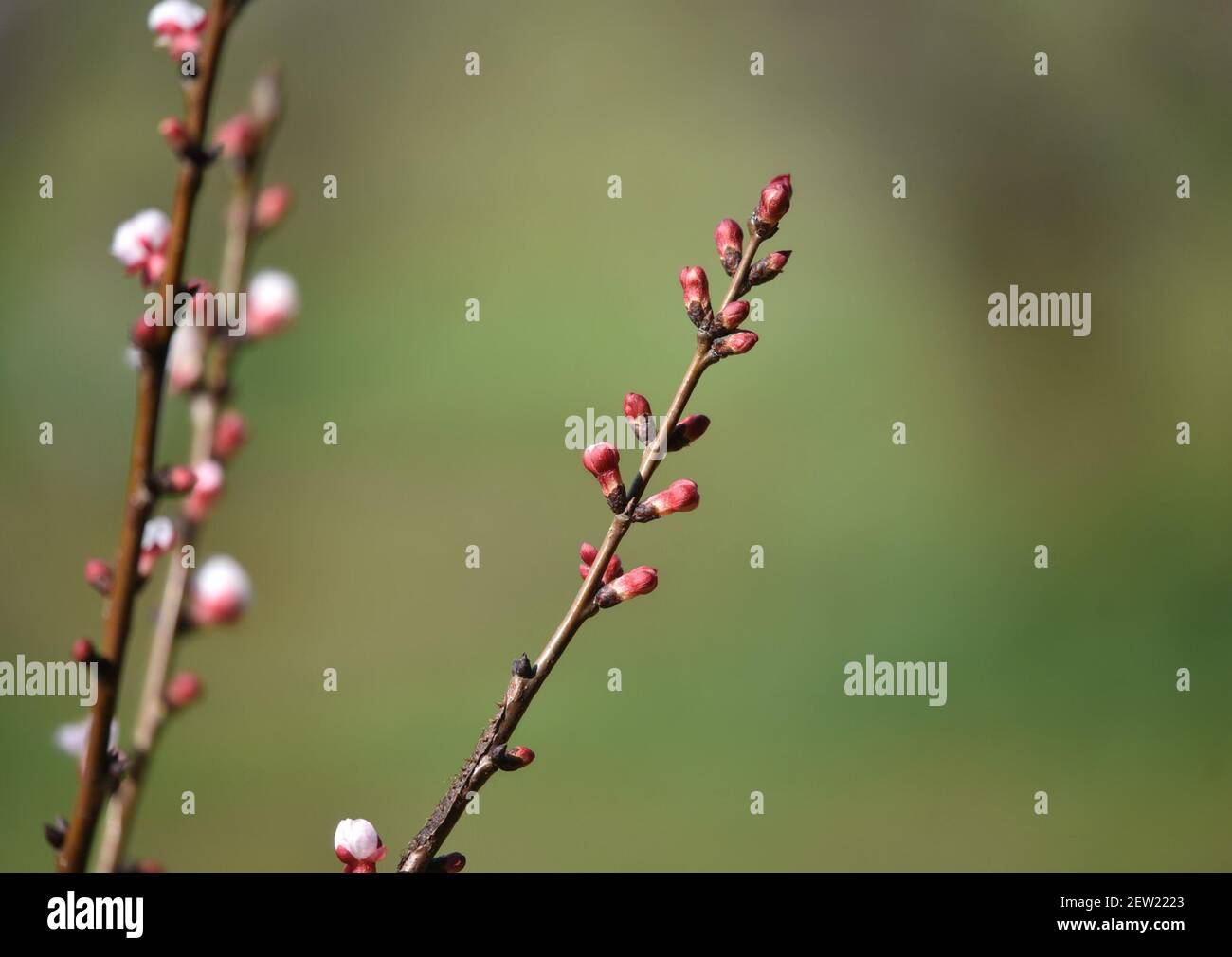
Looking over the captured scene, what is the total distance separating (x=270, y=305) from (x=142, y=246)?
0.61 ft

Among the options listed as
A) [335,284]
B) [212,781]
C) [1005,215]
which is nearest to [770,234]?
[212,781]

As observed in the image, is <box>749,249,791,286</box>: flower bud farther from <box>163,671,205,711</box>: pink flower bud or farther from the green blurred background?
the green blurred background

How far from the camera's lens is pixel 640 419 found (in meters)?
0.57

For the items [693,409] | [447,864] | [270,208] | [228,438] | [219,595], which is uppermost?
[693,409]

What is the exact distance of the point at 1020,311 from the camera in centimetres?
455

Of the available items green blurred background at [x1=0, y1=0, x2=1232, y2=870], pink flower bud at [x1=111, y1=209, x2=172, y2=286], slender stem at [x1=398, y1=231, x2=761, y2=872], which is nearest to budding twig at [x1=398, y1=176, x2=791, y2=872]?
slender stem at [x1=398, y1=231, x2=761, y2=872]

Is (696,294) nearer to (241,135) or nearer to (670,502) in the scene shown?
(670,502)

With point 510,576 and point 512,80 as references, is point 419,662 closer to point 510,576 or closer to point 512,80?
point 510,576

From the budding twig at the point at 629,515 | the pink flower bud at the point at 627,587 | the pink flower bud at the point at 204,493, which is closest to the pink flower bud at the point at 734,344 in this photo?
the budding twig at the point at 629,515

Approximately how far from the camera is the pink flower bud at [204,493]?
69 cm

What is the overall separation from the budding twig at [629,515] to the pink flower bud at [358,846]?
44mm

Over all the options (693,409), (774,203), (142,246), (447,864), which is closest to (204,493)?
(142,246)

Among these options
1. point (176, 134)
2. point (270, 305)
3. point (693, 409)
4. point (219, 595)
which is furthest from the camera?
point (693, 409)

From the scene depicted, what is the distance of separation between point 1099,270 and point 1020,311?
0.37 meters
